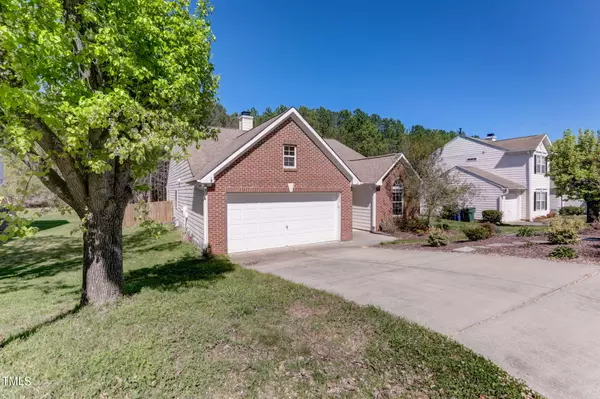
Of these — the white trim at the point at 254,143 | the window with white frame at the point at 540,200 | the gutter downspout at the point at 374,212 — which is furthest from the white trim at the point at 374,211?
the window with white frame at the point at 540,200

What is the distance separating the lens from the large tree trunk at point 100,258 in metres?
5.78

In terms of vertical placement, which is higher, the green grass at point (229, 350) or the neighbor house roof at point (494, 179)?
the neighbor house roof at point (494, 179)

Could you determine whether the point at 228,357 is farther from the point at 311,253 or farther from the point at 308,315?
the point at 311,253

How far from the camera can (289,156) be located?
12930 mm

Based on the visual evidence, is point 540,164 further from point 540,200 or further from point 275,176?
point 275,176

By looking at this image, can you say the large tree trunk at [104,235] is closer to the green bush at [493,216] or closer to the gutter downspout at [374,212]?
the gutter downspout at [374,212]

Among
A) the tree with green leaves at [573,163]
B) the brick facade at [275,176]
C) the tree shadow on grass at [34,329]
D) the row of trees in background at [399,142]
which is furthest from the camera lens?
the tree with green leaves at [573,163]

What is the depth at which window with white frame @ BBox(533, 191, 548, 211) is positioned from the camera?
998 inches

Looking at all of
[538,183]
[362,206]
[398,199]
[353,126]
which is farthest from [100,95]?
[353,126]

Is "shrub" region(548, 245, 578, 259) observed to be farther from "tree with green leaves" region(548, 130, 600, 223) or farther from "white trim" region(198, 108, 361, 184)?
"tree with green leaves" region(548, 130, 600, 223)

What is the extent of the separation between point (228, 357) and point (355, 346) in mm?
1732

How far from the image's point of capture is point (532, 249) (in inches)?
432

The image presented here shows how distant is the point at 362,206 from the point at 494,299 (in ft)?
39.3

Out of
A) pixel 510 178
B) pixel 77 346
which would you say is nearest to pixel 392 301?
pixel 77 346
